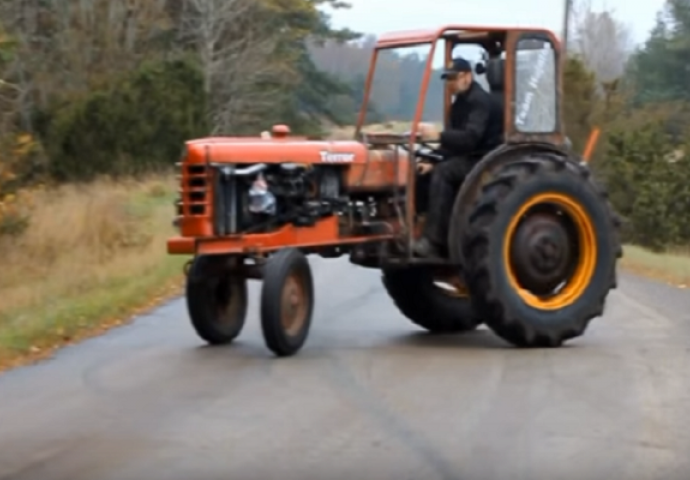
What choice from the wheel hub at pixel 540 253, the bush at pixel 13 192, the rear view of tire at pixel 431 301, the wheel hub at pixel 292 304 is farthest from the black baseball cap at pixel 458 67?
the bush at pixel 13 192

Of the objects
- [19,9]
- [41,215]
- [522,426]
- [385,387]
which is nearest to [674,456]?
[522,426]

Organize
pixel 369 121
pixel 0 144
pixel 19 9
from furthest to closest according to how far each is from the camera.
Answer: pixel 19 9 < pixel 0 144 < pixel 369 121

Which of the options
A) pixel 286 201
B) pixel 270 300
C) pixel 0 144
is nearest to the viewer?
pixel 270 300

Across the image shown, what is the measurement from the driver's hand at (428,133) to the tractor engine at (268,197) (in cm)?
91

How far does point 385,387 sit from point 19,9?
40.9m

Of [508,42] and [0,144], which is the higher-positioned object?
[508,42]

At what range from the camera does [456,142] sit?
1498cm

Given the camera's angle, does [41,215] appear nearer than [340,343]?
No

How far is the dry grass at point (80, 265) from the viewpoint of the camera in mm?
16719

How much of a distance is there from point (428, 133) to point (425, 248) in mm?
1035

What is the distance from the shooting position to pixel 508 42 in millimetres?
15328

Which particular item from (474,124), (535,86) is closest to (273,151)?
(474,124)

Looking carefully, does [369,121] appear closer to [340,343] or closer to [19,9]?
[340,343]

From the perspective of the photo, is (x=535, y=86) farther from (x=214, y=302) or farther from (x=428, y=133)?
(x=214, y=302)
